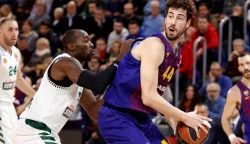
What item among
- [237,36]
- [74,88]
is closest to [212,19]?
[237,36]

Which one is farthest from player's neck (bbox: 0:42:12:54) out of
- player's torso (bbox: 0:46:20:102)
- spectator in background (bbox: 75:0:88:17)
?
spectator in background (bbox: 75:0:88:17)

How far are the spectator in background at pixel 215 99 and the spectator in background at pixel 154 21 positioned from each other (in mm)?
2437

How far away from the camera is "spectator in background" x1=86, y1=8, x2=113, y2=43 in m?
13.8

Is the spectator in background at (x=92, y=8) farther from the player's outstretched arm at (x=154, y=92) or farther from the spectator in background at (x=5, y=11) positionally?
the player's outstretched arm at (x=154, y=92)

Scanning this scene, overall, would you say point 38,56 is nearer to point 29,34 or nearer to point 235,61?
point 29,34

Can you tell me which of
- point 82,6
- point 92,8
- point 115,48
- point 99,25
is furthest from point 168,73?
point 82,6

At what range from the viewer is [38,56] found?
1337 centimetres

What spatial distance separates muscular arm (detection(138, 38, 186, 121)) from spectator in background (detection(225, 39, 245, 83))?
626cm

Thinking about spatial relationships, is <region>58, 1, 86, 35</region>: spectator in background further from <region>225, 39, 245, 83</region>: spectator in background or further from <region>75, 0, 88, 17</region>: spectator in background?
<region>225, 39, 245, 83</region>: spectator in background

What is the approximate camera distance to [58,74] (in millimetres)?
5898

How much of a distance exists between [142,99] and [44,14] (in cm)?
1023

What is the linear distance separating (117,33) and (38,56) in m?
1.70

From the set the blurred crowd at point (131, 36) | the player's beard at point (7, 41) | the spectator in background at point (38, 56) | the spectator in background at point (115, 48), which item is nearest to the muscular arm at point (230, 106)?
the blurred crowd at point (131, 36)

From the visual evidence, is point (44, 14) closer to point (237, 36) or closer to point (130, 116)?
point (237, 36)
